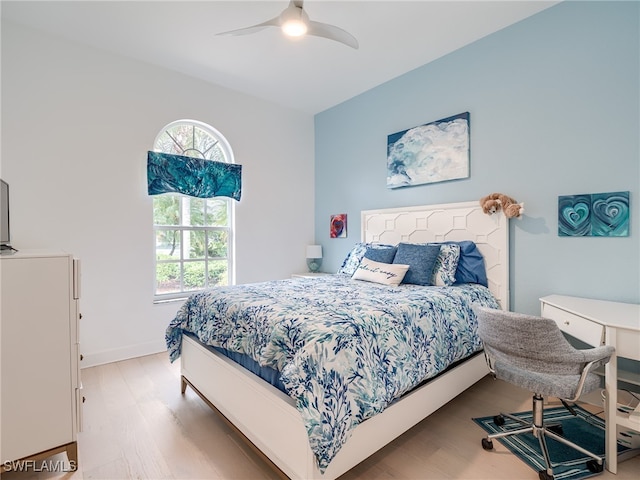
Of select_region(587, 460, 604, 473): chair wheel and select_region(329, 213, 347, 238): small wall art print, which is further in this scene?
select_region(329, 213, 347, 238): small wall art print

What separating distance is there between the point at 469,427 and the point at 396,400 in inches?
27.2

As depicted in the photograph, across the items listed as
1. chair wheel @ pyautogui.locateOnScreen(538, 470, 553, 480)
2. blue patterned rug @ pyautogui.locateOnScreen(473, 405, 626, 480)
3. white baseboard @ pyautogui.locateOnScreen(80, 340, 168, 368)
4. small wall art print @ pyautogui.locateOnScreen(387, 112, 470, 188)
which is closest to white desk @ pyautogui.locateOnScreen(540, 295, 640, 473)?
blue patterned rug @ pyautogui.locateOnScreen(473, 405, 626, 480)

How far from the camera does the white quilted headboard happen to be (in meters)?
2.80

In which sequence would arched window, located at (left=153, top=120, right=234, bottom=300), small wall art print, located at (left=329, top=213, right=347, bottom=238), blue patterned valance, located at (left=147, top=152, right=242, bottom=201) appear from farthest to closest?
small wall art print, located at (left=329, top=213, right=347, bottom=238) < arched window, located at (left=153, top=120, right=234, bottom=300) < blue patterned valance, located at (left=147, top=152, right=242, bottom=201)

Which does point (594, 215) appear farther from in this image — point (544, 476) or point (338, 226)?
point (338, 226)

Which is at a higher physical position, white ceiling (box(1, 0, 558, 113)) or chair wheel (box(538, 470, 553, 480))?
white ceiling (box(1, 0, 558, 113))

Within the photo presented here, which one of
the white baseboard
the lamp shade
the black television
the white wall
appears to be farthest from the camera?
the lamp shade

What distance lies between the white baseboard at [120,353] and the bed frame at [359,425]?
3.71ft

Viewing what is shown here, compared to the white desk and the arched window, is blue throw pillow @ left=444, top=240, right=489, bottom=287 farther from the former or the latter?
the arched window

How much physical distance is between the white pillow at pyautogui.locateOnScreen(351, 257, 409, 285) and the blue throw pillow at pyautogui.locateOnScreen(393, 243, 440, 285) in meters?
0.06

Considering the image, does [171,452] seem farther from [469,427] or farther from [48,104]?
[48,104]

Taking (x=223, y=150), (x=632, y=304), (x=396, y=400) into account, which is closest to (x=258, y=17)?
(x=223, y=150)

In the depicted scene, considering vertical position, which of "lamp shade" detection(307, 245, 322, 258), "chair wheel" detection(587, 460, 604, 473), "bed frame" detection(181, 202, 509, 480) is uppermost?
"lamp shade" detection(307, 245, 322, 258)
